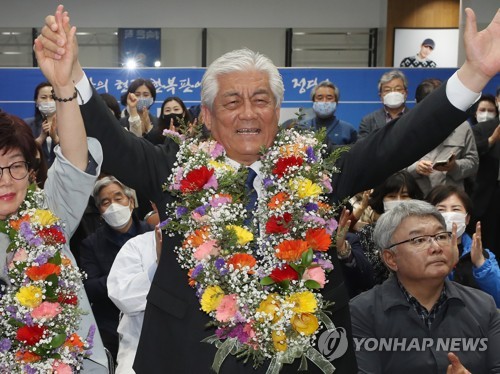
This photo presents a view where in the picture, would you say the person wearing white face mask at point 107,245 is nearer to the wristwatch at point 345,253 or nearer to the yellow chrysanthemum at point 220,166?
the wristwatch at point 345,253

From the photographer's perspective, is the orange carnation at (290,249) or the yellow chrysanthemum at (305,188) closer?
the orange carnation at (290,249)

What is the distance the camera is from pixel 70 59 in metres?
2.41

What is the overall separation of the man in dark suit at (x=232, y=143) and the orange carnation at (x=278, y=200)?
0.15 metres

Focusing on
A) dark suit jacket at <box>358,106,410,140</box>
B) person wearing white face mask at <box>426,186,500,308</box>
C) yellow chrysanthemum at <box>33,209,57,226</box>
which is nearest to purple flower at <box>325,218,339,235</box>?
yellow chrysanthemum at <box>33,209,57,226</box>

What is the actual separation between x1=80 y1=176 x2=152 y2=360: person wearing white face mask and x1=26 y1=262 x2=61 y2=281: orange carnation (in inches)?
72.7

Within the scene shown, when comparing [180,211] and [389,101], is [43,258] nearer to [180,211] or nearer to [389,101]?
[180,211]

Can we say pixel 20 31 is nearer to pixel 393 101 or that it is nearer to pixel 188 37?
pixel 188 37

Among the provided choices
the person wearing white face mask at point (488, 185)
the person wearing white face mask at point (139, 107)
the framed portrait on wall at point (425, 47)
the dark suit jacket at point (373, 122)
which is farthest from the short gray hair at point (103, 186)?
the framed portrait on wall at point (425, 47)

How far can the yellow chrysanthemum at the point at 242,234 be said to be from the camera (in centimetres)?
251

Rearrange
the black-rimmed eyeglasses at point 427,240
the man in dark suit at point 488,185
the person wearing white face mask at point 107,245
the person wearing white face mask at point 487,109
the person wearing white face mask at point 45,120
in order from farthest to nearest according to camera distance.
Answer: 1. the person wearing white face mask at point 487,109
2. the man in dark suit at point 488,185
3. the person wearing white face mask at point 45,120
4. the person wearing white face mask at point 107,245
5. the black-rimmed eyeglasses at point 427,240

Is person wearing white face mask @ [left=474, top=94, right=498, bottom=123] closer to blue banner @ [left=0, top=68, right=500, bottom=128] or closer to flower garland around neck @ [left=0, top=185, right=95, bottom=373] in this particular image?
blue banner @ [left=0, top=68, right=500, bottom=128]

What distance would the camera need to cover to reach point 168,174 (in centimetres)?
266

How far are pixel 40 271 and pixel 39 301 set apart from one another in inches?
3.3

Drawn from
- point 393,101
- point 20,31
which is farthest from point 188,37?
point 393,101
